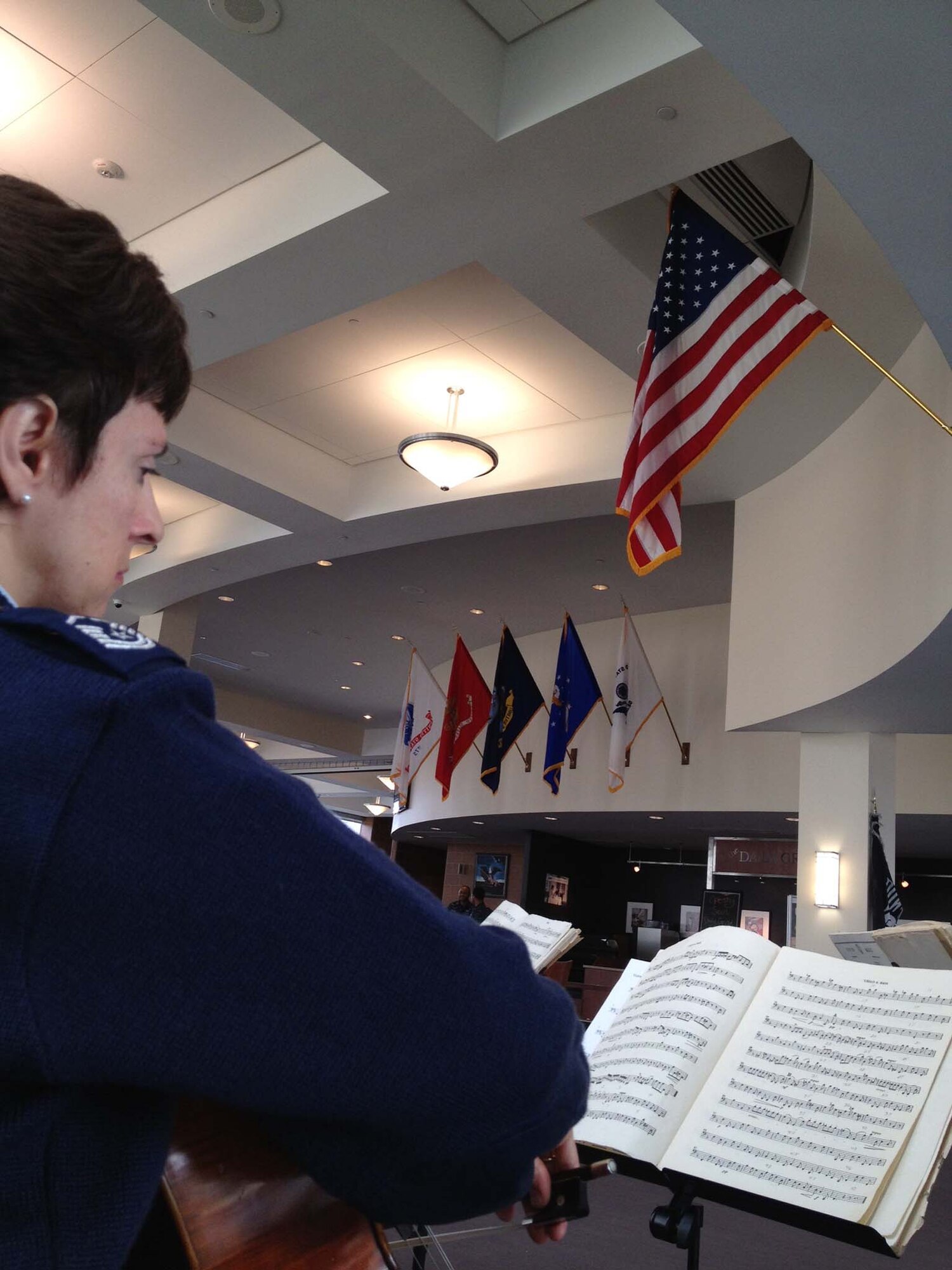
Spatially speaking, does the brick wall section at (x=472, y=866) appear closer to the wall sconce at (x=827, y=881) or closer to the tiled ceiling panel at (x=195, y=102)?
the wall sconce at (x=827, y=881)

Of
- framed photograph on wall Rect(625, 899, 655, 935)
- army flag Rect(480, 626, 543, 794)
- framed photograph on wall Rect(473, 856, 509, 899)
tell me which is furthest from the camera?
framed photograph on wall Rect(473, 856, 509, 899)

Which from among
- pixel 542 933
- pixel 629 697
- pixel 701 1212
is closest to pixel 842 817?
pixel 629 697

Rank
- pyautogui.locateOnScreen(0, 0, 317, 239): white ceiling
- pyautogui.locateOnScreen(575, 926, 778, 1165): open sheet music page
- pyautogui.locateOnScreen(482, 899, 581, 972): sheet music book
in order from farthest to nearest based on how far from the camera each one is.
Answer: pyautogui.locateOnScreen(0, 0, 317, 239): white ceiling → pyautogui.locateOnScreen(482, 899, 581, 972): sheet music book → pyautogui.locateOnScreen(575, 926, 778, 1165): open sheet music page

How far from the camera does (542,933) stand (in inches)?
78.2

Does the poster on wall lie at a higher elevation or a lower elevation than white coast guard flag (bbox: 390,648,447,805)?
lower

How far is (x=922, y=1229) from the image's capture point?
2.73m

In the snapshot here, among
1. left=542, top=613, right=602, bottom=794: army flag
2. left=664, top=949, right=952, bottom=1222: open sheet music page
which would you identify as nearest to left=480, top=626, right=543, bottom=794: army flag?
left=542, top=613, right=602, bottom=794: army flag

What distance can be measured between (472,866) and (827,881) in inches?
440

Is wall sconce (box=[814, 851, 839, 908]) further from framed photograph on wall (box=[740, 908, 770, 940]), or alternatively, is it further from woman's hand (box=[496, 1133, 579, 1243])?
woman's hand (box=[496, 1133, 579, 1243])

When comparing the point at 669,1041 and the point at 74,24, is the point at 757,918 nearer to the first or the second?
the point at 74,24

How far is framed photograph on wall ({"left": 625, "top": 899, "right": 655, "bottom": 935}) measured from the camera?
15375 mm

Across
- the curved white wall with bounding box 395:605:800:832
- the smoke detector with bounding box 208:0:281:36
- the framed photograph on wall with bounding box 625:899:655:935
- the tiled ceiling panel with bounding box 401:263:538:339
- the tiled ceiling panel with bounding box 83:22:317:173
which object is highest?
the tiled ceiling panel with bounding box 83:22:317:173

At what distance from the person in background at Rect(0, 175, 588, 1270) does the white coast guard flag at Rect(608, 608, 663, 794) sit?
928cm

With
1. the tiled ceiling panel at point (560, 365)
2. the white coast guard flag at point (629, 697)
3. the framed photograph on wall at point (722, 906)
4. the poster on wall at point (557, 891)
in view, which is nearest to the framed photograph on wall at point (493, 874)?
the poster on wall at point (557, 891)
